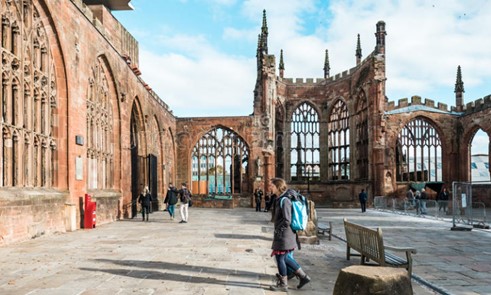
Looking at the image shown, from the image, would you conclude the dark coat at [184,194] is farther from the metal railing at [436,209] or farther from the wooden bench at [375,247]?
the wooden bench at [375,247]

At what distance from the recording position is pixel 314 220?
11852 millimetres

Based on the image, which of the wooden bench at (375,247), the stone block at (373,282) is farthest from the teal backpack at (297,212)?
the stone block at (373,282)

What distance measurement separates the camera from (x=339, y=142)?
126ft

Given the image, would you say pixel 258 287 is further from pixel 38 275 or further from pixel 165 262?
pixel 38 275

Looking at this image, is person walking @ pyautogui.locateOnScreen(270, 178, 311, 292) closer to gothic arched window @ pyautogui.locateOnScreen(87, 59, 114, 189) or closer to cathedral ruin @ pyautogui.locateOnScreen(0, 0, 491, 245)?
cathedral ruin @ pyautogui.locateOnScreen(0, 0, 491, 245)

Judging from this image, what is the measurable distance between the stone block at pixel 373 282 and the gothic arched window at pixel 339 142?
33.7 m

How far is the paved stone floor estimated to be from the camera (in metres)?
6.32

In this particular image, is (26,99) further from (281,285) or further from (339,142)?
(339,142)

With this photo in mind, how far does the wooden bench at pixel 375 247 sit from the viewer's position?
6637mm

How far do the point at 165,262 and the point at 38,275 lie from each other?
6.81 ft

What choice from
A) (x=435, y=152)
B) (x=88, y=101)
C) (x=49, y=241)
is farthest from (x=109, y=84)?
(x=435, y=152)

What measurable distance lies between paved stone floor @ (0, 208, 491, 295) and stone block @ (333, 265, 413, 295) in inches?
78.7

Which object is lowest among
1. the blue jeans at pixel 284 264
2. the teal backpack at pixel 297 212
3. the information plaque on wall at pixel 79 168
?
the blue jeans at pixel 284 264

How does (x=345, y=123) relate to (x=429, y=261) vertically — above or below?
above
